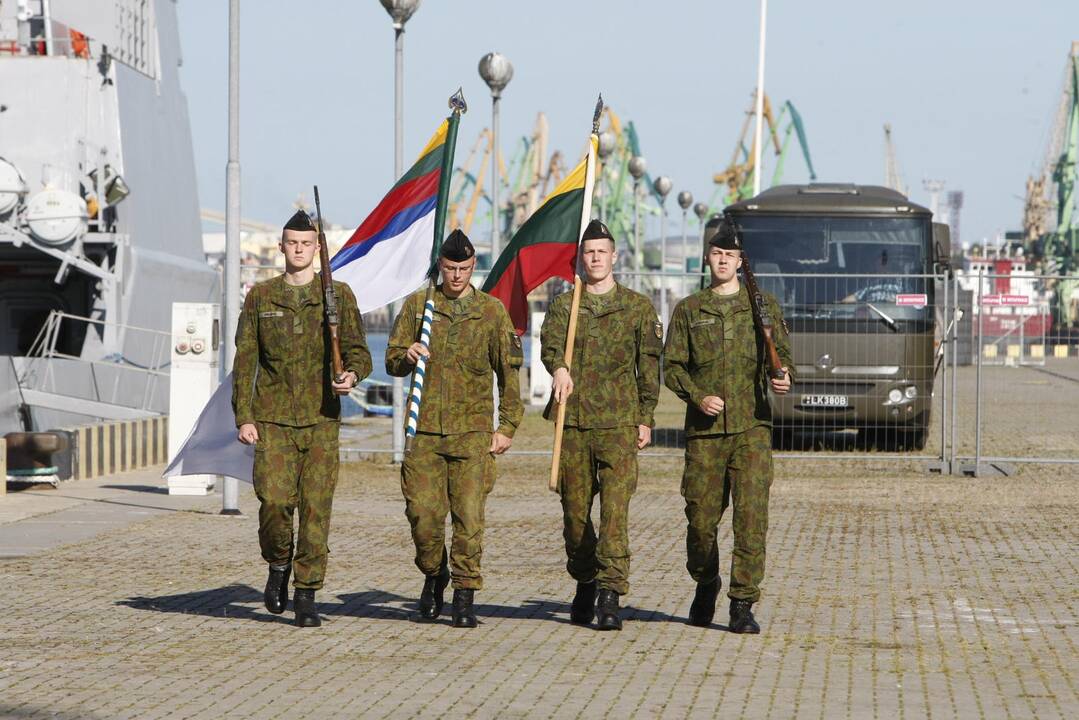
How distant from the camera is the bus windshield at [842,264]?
19.2 metres

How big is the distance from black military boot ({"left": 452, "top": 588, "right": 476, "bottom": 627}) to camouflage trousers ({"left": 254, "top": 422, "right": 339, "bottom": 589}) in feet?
2.12

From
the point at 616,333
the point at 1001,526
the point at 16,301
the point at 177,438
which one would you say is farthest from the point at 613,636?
the point at 16,301

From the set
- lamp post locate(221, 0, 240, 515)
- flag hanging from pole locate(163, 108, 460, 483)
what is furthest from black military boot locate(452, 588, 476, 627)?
lamp post locate(221, 0, 240, 515)

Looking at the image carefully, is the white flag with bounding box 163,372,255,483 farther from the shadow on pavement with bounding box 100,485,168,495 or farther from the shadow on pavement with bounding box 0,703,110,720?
Answer: the shadow on pavement with bounding box 100,485,168,495

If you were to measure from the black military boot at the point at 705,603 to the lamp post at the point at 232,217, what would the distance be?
624 centimetres

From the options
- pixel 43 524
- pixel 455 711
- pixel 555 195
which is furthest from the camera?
pixel 43 524

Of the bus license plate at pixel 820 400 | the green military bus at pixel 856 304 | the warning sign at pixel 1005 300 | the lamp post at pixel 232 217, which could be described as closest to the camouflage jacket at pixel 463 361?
the lamp post at pixel 232 217

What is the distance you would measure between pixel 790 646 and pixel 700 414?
3.71ft

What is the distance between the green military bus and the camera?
63.1 ft

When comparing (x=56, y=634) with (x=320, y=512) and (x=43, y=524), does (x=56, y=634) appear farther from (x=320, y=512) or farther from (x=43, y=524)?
(x=43, y=524)

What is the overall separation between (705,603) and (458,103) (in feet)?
10.4

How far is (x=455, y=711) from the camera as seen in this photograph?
263 inches

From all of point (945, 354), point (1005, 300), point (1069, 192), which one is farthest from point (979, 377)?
point (1069, 192)

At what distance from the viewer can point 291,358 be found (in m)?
8.60
